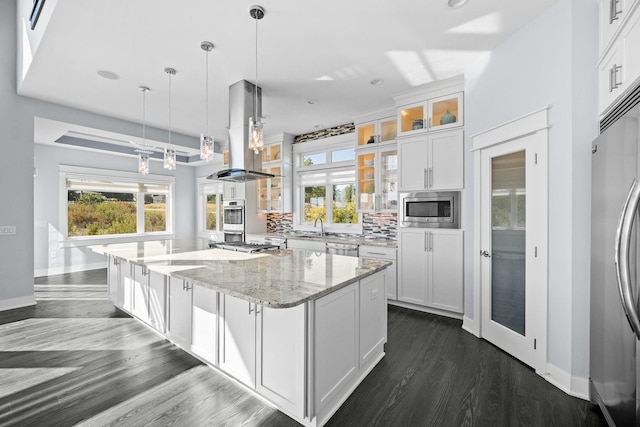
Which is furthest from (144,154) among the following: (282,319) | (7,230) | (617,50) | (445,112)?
(617,50)

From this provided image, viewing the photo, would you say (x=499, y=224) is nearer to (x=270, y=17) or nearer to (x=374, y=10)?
(x=374, y=10)

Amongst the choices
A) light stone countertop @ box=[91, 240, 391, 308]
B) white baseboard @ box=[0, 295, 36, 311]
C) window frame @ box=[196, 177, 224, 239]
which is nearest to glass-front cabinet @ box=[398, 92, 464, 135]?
light stone countertop @ box=[91, 240, 391, 308]

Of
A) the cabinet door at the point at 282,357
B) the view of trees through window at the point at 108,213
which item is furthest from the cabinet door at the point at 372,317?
the view of trees through window at the point at 108,213

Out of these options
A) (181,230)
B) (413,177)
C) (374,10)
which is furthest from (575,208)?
(181,230)

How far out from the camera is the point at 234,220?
5883mm

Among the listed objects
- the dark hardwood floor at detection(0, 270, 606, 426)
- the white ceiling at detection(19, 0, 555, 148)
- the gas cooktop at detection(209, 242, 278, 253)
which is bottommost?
the dark hardwood floor at detection(0, 270, 606, 426)

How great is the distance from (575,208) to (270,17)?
2729 millimetres

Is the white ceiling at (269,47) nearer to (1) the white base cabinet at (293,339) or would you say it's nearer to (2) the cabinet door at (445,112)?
(2) the cabinet door at (445,112)

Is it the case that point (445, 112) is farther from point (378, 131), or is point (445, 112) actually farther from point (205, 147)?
point (205, 147)

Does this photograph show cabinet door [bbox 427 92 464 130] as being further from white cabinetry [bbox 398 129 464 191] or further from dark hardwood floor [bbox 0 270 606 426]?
dark hardwood floor [bbox 0 270 606 426]

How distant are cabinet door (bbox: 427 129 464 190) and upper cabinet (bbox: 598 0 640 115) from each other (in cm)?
150

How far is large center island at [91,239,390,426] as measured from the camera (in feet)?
5.36

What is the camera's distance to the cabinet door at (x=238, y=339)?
6.20 feet

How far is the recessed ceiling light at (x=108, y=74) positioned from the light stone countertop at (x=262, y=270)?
6.47 ft
